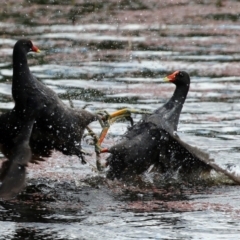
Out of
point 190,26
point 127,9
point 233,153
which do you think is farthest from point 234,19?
point 233,153

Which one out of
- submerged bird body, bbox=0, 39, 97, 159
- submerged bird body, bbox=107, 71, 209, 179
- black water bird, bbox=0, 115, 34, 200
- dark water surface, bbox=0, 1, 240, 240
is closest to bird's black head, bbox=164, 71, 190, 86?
submerged bird body, bbox=107, 71, 209, 179

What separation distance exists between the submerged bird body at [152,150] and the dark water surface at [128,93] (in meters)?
0.19

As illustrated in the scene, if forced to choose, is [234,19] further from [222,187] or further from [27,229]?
[27,229]

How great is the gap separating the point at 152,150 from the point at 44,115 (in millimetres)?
1145

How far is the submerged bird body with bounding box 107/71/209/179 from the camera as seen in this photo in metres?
9.10

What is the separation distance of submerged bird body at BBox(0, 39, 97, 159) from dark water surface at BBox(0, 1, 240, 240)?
444mm

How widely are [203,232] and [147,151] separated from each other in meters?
1.74

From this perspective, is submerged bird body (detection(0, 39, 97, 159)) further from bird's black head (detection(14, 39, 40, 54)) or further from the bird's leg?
the bird's leg

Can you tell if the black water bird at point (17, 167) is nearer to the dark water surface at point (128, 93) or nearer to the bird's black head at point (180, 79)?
the dark water surface at point (128, 93)

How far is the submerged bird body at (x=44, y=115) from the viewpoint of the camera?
873cm

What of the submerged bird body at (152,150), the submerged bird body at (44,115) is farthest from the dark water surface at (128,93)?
the submerged bird body at (44,115)

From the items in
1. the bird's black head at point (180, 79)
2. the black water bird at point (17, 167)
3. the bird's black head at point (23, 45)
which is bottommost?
the black water bird at point (17, 167)

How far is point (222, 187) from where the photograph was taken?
9.16 meters

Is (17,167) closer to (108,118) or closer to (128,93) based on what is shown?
(108,118)
